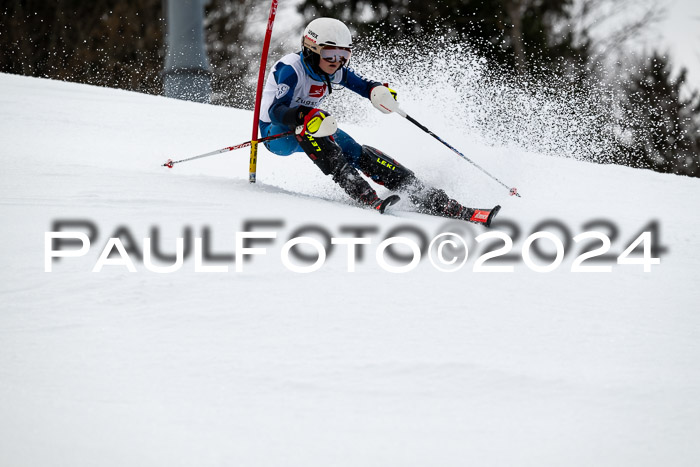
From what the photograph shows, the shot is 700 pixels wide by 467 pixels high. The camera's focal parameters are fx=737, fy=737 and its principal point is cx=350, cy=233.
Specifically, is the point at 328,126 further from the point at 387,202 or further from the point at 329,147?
the point at 387,202

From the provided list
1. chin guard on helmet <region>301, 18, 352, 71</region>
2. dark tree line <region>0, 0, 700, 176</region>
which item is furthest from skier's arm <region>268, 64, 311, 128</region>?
dark tree line <region>0, 0, 700, 176</region>

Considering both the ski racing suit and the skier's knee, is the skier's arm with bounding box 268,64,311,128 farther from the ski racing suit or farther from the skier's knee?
the skier's knee

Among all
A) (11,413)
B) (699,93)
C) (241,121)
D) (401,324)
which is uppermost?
(699,93)

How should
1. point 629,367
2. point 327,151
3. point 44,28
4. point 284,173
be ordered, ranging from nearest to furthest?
point 629,367
point 327,151
point 284,173
point 44,28

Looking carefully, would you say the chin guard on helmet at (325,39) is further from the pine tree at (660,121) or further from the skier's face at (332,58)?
the pine tree at (660,121)

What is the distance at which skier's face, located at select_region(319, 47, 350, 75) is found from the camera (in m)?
4.29

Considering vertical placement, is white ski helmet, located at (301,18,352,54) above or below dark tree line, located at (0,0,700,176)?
below

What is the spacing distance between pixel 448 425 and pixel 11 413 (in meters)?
1.04

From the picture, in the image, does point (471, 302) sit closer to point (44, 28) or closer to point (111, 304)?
point (111, 304)

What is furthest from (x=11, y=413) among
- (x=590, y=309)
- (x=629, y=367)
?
(x=590, y=309)

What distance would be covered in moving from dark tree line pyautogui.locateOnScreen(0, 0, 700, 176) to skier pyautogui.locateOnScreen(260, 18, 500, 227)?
11.9 metres

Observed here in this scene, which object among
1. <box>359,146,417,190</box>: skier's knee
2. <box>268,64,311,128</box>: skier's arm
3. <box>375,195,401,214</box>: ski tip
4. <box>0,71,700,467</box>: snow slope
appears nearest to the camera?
<box>0,71,700,467</box>: snow slope

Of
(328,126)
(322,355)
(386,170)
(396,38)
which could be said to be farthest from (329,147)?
(396,38)

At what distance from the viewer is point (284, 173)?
612 cm
